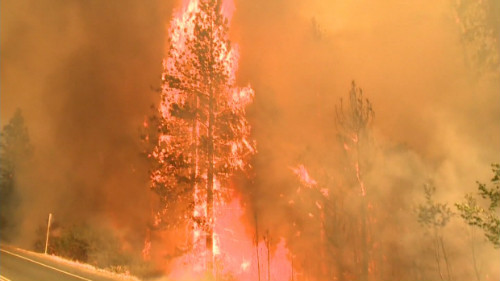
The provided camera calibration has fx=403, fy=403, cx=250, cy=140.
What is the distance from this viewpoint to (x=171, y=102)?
14359mm

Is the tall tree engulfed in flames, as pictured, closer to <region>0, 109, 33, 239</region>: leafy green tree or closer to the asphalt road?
the asphalt road

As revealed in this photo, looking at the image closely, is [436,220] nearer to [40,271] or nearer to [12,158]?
[40,271]

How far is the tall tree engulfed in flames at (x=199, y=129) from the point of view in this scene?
13.9 metres

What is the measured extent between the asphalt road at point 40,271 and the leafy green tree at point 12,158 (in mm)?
14552

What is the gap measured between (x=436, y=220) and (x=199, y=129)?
401 inches

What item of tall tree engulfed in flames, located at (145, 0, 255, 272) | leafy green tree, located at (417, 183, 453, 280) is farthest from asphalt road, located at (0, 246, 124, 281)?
leafy green tree, located at (417, 183, 453, 280)

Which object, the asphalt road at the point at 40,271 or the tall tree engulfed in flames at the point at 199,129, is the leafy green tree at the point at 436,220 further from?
the asphalt road at the point at 40,271

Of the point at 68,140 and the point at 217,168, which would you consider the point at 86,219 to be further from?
the point at 217,168

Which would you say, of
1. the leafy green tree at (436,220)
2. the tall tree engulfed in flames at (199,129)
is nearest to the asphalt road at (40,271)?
the tall tree engulfed in flames at (199,129)

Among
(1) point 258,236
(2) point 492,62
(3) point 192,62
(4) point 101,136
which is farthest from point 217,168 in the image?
(4) point 101,136

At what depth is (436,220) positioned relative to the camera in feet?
53.4

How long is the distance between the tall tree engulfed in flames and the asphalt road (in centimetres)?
296

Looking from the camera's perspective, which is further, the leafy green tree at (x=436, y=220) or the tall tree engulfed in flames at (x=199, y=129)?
the leafy green tree at (x=436, y=220)

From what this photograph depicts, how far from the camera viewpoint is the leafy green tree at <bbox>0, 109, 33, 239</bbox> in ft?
91.0
